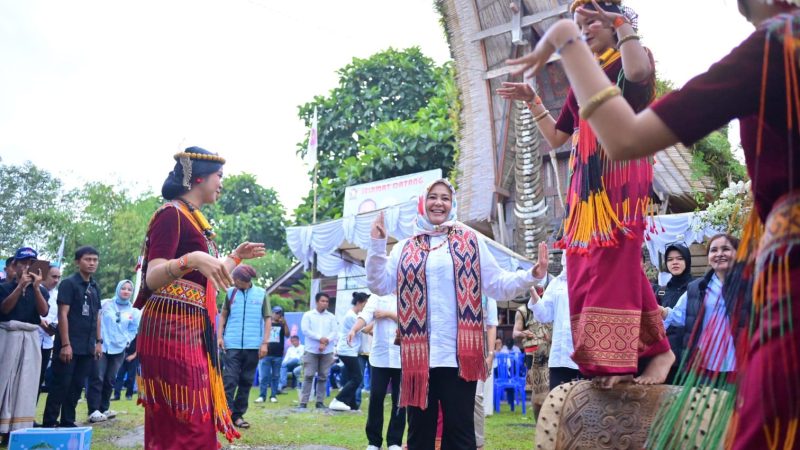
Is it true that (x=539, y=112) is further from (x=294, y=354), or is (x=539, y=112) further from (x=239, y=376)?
(x=294, y=354)

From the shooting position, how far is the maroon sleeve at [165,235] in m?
3.77

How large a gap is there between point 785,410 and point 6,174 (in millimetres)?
50924

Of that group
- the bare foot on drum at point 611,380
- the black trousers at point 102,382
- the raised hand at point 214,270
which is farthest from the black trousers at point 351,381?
the bare foot on drum at point 611,380

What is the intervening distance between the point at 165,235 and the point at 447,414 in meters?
1.94

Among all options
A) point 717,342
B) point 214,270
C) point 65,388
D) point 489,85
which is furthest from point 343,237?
point 717,342

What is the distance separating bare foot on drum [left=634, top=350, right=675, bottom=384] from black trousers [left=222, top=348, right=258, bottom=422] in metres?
6.44

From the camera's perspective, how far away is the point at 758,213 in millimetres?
1535

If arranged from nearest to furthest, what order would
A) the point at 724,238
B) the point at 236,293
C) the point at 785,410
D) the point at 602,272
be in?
the point at 785,410 → the point at 602,272 → the point at 724,238 → the point at 236,293

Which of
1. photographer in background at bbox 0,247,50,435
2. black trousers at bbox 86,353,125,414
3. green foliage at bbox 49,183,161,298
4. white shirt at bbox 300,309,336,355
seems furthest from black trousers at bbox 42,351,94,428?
green foliage at bbox 49,183,161,298

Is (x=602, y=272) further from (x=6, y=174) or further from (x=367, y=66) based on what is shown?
(x=6, y=174)

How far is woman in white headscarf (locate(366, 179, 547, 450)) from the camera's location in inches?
159

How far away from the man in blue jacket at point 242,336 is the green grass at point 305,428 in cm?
62

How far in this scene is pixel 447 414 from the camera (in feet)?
13.3

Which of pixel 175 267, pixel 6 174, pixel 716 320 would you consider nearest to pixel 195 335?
pixel 175 267
